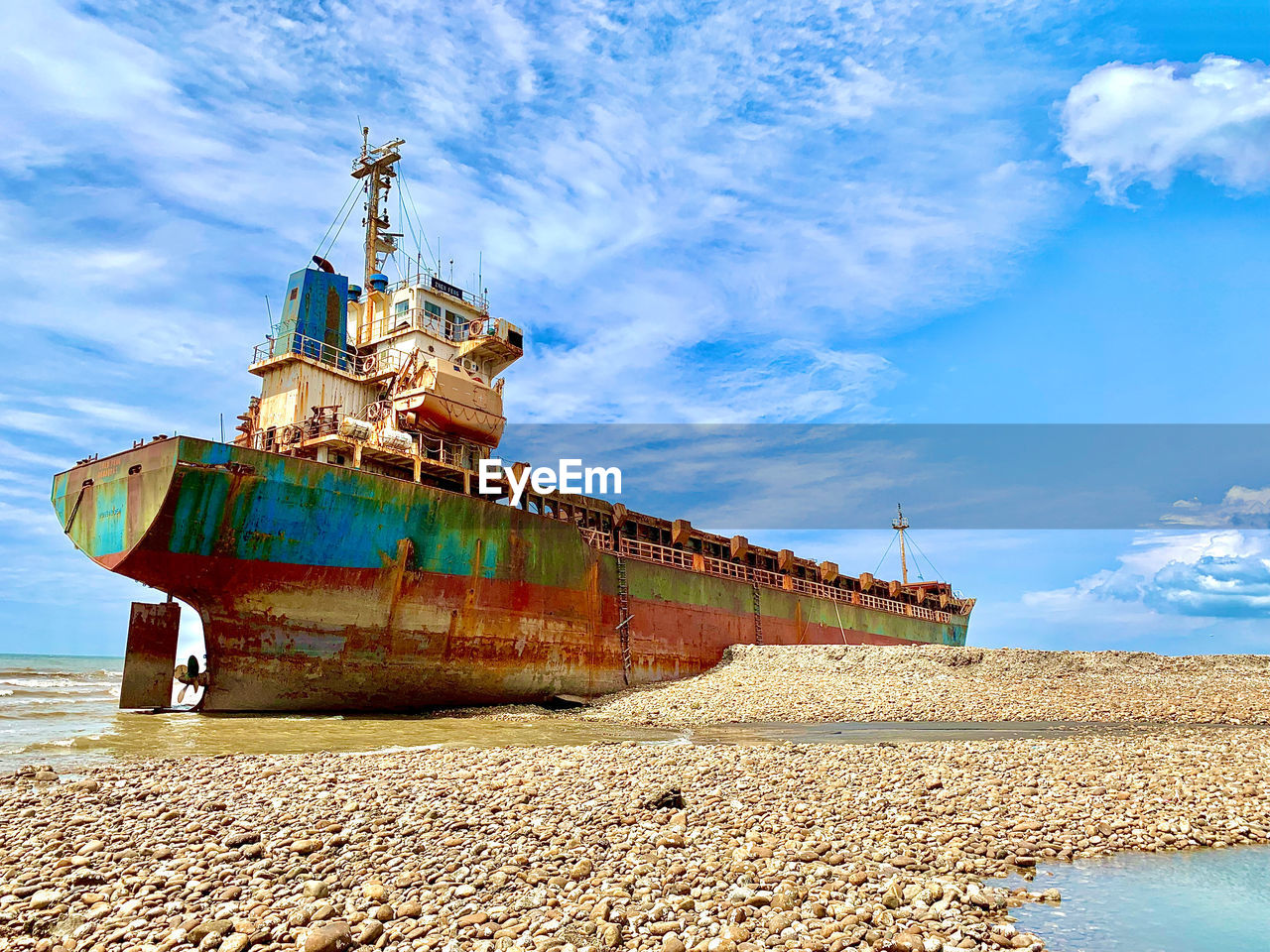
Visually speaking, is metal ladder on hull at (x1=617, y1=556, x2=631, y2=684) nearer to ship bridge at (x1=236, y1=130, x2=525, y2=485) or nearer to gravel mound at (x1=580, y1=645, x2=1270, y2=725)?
gravel mound at (x1=580, y1=645, x2=1270, y2=725)

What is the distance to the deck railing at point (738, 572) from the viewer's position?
83.1ft

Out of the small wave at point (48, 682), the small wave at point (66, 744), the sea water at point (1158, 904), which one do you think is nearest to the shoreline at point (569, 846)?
the sea water at point (1158, 904)

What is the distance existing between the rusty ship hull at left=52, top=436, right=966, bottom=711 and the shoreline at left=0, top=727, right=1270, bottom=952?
685 cm

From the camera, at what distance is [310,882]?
188 inches

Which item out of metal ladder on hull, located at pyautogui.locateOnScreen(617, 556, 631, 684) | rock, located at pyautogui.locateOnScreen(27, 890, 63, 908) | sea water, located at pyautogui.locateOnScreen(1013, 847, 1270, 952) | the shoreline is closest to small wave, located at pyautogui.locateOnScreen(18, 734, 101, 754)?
the shoreline

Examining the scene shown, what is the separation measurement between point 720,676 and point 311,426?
13159mm

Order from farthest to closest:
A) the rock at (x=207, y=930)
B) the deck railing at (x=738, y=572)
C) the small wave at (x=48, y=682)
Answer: the small wave at (x=48, y=682) < the deck railing at (x=738, y=572) < the rock at (x=207, y=930)

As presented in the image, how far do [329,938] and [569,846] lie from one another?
2.00m

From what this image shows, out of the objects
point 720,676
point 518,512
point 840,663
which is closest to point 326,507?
point 518,512

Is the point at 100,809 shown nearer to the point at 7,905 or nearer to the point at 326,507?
the point at 7,905

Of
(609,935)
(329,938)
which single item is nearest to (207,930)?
(329,938)

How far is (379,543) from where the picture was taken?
55.8ft

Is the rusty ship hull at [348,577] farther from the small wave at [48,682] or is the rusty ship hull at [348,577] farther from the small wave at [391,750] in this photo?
the small wave at [48,682]

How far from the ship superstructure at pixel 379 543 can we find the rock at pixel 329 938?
12.8 meters
